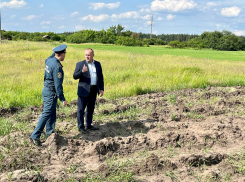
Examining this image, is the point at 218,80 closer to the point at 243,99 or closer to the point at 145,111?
the point at 243,99

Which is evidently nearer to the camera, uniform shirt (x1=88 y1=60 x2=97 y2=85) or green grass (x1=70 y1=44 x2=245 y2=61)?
uniform shirt (x1=88 y1=60 x2=97 y2=85)

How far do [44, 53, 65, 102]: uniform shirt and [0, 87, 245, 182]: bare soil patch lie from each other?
2.90 ft

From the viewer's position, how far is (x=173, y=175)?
3928 millimetres

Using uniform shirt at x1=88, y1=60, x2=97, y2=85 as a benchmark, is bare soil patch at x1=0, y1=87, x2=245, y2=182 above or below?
below

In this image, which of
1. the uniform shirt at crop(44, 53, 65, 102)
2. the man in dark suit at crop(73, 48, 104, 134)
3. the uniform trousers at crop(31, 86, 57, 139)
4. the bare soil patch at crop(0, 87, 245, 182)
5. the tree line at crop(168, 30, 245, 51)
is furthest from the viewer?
the tree line at crop(168, 30, 245, 51)

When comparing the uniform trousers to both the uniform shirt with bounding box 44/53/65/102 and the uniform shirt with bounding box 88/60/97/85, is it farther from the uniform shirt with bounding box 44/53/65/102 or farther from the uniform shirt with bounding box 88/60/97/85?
the uniform shirt with bounding box 88/60/97/85

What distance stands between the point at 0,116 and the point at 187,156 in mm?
5363

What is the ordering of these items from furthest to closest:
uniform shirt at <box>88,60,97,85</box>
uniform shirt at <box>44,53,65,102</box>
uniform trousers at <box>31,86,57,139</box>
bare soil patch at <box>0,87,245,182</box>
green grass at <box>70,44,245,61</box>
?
green grass at <box>70,44,245,61</box>
uniform shirt at <box>88,60,97,85</box>
uniform trousers at <box>31,86,57,139</box>
uniform shirt at <box>44,53,65,102</box>
bare soil patch at <box>0,87,245,182</box>

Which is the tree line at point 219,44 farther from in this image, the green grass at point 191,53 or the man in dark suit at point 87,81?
the man in dark suit at point 87,81

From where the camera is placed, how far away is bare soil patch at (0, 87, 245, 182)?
153 inches

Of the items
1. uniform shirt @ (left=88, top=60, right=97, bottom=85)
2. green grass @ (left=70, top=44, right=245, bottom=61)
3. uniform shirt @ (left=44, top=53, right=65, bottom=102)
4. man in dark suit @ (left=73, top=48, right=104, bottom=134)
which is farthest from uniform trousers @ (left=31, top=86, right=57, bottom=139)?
green grass @ (left=70, top=44, right=245, bottom=61)

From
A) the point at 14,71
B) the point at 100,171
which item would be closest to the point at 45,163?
the point at 100,171

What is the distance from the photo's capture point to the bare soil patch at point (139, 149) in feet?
12.7

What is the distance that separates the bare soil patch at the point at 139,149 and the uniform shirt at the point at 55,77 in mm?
883
